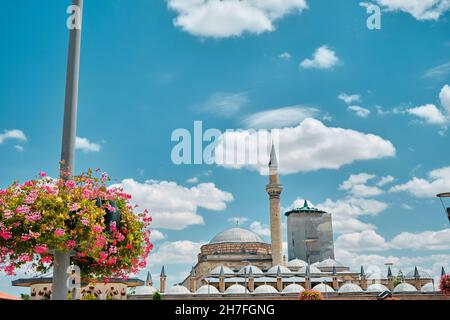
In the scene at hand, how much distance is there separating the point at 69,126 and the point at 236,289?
5336cm

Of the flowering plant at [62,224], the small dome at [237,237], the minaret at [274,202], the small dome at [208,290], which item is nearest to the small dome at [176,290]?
the small dome at [208,290]

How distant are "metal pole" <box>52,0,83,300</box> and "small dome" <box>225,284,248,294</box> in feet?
170

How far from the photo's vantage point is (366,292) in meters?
57.8

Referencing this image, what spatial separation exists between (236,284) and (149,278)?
12.9 meters

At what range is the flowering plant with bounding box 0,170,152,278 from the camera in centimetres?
628

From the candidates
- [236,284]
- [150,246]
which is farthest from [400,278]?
[150,246]

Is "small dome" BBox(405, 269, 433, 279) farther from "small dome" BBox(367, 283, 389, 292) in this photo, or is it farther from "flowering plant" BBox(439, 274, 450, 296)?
"flowering plant" BBox(439, 274, 450, 296)

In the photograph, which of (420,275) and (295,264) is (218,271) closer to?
(295,264)

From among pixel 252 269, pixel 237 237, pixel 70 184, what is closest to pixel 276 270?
pixel 252 269

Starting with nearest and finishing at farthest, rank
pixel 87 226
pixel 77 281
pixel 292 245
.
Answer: pixel 87 226 < pixel 77 281 < pixel 292 245

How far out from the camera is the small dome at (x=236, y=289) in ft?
188

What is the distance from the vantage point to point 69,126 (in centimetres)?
728

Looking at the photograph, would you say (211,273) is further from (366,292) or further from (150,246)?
(150,246)

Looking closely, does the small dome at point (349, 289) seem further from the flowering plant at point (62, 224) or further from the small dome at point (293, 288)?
the flowering plant at point (62, 224)
